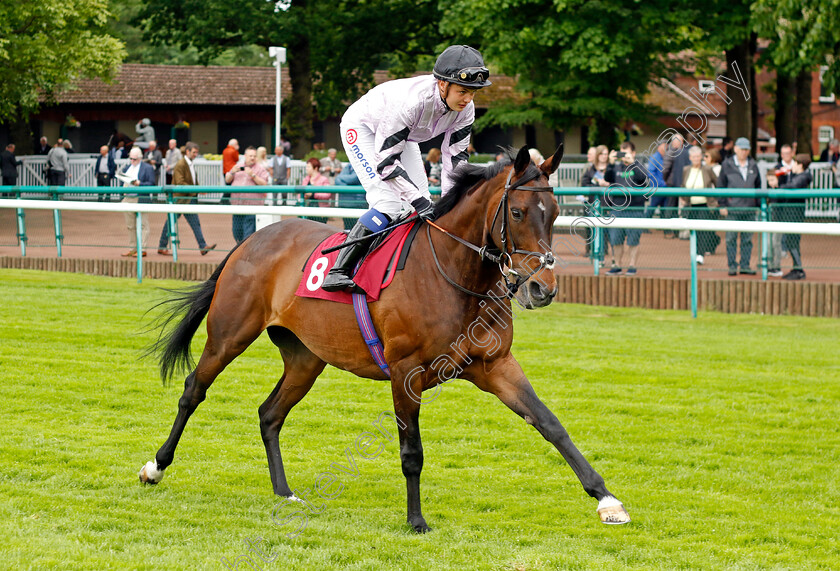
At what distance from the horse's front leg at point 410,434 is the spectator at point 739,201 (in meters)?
6.98

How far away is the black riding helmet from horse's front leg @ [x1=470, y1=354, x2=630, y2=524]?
1253mm

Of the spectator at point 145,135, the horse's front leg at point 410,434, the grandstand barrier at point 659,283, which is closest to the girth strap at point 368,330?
the horse's front leg at point 410,434

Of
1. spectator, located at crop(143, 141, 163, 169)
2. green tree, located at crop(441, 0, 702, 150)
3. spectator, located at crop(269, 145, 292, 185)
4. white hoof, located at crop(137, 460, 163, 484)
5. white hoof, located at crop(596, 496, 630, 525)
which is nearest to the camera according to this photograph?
white hoof, located at crop(596, 496, 630, 525)

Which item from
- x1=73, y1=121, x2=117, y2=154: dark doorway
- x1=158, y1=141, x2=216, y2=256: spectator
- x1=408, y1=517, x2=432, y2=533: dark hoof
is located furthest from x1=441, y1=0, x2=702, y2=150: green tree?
x1=73, y1=121, x2=117, y2=154: dark doorway

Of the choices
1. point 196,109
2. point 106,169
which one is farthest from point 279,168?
point 196,109

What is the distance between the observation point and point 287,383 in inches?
219

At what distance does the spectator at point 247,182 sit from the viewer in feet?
41.8

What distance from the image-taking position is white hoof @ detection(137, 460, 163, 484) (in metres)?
5.31

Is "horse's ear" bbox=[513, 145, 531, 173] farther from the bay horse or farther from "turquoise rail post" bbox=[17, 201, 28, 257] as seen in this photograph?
"turquoise rail post" bbox=[17, 201, 28, 257]

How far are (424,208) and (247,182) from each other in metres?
9.77

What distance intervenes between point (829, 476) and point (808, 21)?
29.8ft

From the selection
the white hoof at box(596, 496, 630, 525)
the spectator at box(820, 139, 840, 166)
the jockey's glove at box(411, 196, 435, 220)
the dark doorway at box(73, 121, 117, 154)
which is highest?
the dark doorway at box(73, 121, 117, 154)

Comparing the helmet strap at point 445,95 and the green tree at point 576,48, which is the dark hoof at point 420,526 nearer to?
the helmet strap at point 445,95

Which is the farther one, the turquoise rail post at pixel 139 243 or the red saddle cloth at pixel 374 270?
the turquoise rail post at pixel 139 243
